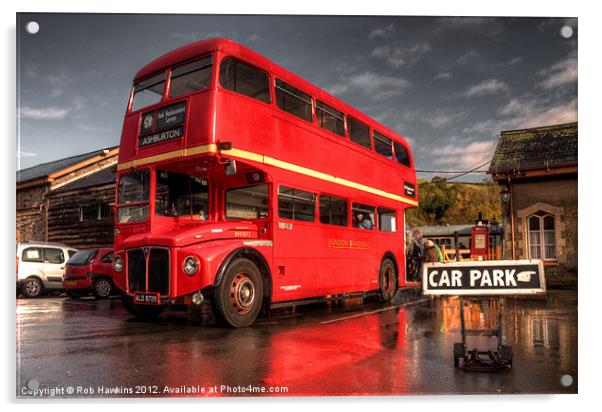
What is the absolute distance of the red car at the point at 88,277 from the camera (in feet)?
39.4

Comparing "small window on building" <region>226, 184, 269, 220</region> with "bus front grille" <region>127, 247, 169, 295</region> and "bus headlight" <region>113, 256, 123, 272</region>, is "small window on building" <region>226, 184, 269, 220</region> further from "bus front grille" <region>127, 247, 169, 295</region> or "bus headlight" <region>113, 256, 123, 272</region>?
"bus headlight" <region>113, 256, 123, 272</region>

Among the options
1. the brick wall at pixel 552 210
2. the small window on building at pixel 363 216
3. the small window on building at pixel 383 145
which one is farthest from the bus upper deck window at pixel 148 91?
the brick wall at pixel 552 210

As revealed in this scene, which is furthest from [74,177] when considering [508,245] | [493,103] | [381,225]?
[493,103]

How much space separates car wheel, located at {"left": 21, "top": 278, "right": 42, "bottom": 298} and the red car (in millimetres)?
947

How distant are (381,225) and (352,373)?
572 cm

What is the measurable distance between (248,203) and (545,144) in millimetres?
4289

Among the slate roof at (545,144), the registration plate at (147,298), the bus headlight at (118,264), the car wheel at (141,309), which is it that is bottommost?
the car wheel at (141,309)

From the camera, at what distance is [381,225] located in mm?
10242

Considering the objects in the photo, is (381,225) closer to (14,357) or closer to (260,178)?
(260,178)

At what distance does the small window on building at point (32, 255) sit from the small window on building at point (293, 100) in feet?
27.2

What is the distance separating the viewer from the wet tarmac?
4633mm

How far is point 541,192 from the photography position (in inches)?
391

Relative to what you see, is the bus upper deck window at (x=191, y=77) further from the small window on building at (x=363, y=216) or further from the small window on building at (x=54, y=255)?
the small window on building at (x=54, y=255)

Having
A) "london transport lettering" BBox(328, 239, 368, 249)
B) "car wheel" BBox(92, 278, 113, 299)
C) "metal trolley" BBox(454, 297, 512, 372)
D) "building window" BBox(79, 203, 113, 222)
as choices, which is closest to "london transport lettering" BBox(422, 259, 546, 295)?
"metal trolley" BBox(454, 297, 512, 372)
